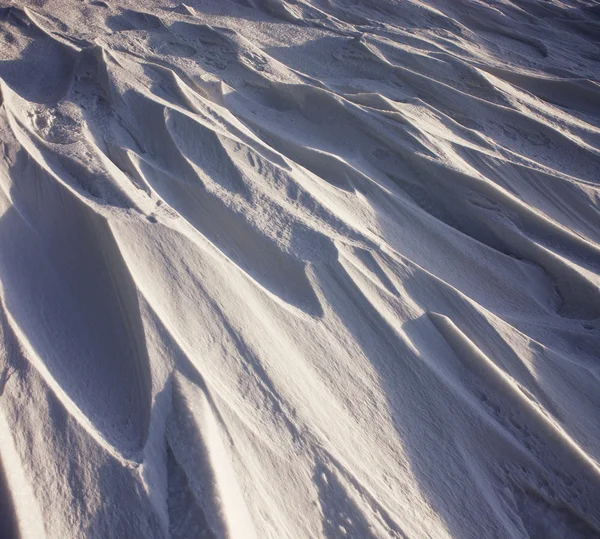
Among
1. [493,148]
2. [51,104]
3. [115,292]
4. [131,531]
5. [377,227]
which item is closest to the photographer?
[131,531]

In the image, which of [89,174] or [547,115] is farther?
[547,115]

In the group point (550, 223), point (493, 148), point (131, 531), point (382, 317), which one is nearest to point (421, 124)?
point (493, 148)

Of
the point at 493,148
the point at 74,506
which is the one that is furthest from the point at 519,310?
the point at 74,506

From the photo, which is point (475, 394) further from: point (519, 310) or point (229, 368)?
point (229, 368)

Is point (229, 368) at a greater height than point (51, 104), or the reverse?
point (51, 104)

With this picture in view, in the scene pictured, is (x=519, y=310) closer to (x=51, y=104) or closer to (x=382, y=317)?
(x=382, y=317)

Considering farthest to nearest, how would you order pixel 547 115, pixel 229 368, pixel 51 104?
pixel 547 115 < pixel 51 104 < pixel 229 368

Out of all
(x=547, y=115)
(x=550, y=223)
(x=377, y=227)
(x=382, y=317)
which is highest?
(x=547, y=115)
